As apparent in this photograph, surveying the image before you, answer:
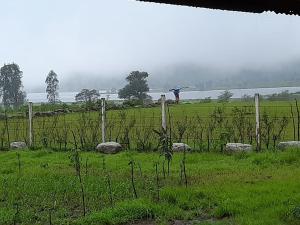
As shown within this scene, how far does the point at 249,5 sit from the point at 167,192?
4697mm

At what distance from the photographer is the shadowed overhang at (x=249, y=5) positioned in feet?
11.8

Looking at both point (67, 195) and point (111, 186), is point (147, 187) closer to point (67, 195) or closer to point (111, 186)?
point (111, 186)

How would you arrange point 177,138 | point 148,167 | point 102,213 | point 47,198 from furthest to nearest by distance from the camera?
1. point 177,138
2. point 148,167
3. point 47,198
4. point 102,213

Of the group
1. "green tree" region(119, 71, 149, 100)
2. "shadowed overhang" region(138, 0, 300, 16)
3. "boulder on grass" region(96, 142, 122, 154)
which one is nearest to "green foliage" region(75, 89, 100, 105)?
"green tree" region(119, 71, 149, 100)

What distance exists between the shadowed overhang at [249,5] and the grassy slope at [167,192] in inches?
129

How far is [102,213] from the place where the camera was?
22.8 ft

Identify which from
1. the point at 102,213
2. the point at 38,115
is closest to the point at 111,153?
the point at 102,213

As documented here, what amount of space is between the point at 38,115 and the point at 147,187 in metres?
18.0

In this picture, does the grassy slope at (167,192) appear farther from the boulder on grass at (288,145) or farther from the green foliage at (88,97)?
the green foliage at (88,97)

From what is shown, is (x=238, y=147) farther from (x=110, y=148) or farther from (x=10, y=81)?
(x=10, y=81)

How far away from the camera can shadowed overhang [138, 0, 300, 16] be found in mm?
3608

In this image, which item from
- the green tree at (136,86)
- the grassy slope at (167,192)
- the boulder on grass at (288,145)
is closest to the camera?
the grassy slope at (167,192)

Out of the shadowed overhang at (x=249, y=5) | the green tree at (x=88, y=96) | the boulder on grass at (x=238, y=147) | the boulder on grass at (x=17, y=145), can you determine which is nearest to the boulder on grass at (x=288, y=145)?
the boulder on grass at (x=238, y=147)

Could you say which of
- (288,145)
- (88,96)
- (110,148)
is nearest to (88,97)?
(88,96)
